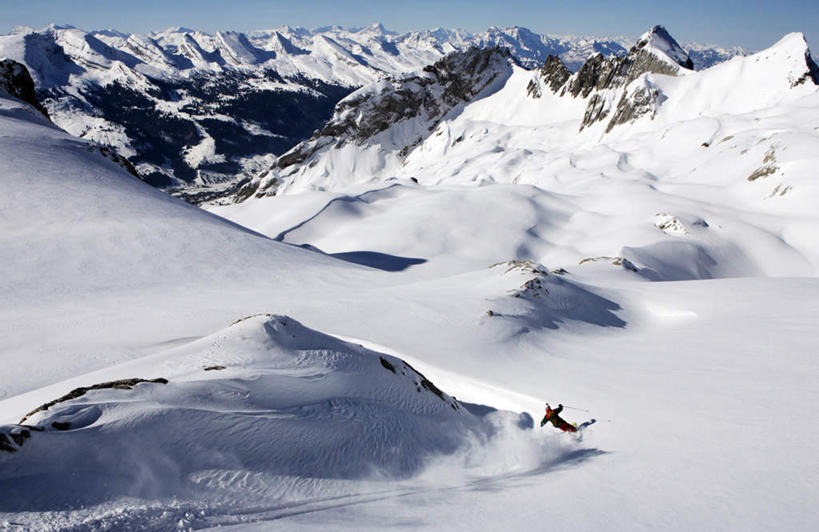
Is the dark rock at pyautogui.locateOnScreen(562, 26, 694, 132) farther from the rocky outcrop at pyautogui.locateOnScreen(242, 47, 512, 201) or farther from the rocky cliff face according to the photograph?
the rocky outcrop at pyautogui.locateOnScreen(242, 47, 512, 201)

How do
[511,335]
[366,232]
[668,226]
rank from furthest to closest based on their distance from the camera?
[366,232] → [668,226] → [511,335]

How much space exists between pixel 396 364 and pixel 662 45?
131m

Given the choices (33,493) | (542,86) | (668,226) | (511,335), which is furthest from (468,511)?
(542,86)

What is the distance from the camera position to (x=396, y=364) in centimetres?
1053

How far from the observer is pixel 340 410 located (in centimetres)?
824

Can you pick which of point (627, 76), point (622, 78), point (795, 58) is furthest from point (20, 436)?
point (627, 76)

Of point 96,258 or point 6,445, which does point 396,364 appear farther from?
point 96,258

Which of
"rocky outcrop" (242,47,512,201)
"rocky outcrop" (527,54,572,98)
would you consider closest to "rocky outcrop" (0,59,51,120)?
"rocky outcrop" (242,47,512,201)

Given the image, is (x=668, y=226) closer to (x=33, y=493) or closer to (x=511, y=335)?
(x=511, y=335)

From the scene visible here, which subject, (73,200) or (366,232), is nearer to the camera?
(73,200)

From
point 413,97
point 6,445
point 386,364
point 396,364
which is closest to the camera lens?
point 6,445

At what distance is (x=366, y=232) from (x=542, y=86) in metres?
115

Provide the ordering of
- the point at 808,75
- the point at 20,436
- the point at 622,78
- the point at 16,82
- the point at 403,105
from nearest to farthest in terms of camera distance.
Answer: the point at 20,436, the point at 16,82, the point at 808,75, the point at 622,78, the point at 403,105

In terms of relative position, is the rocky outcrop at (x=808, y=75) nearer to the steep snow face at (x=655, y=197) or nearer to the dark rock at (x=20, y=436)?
the steep snow face at (x=655, y=197)
